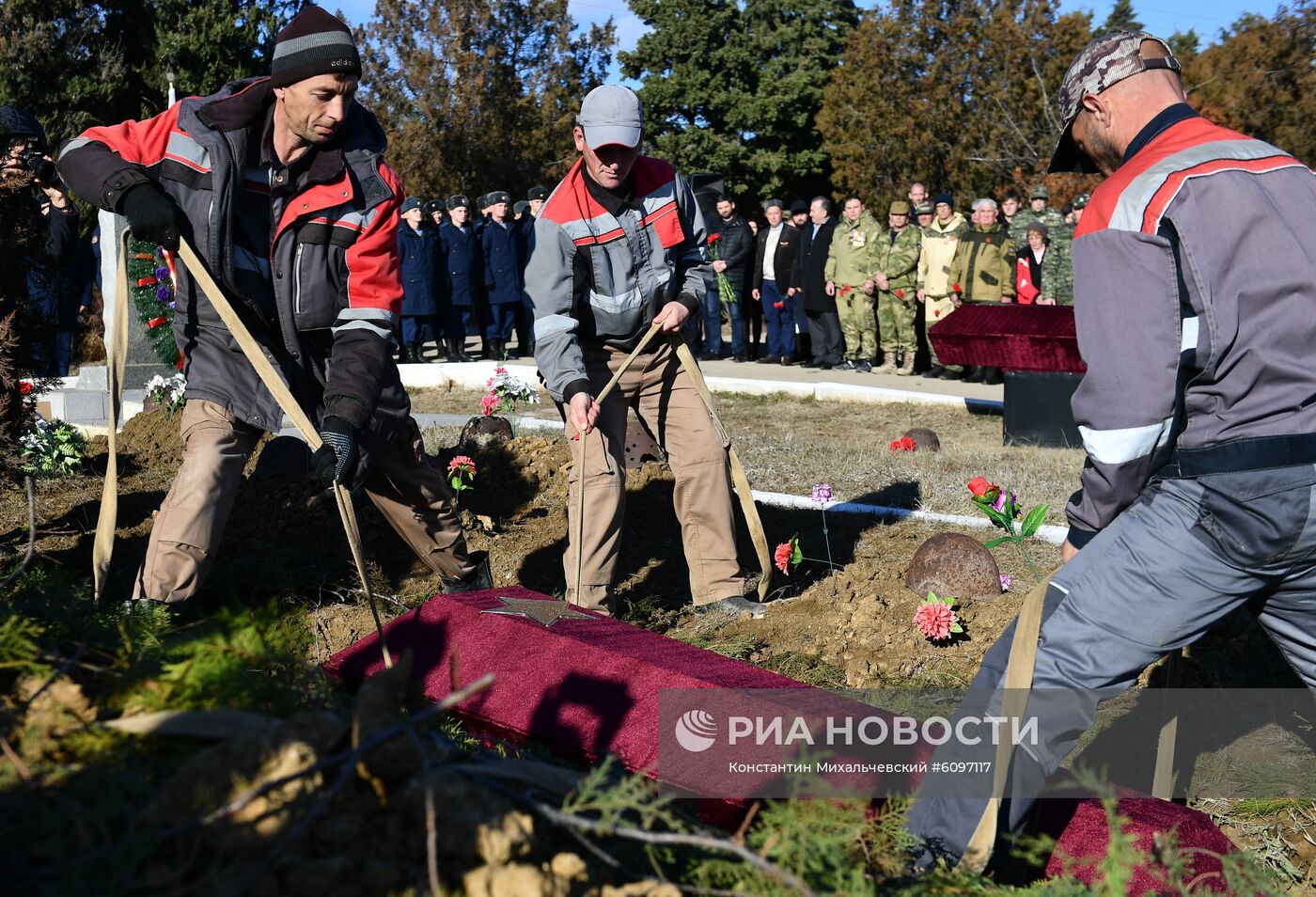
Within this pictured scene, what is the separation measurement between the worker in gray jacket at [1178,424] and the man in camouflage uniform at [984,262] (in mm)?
9844

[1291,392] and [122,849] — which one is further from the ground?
[1291,392]

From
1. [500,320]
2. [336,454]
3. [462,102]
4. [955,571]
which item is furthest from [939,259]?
[462,102]

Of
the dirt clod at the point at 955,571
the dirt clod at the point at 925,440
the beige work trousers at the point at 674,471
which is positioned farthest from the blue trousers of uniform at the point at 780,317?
the beige work trousers at the point at 674,471

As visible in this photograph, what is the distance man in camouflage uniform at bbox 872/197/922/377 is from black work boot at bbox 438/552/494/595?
365 inches

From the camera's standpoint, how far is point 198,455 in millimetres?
3822

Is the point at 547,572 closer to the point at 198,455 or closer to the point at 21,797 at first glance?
the point at 198,455

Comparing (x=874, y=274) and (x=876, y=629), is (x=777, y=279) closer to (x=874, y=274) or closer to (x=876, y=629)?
(x=874, y=274)

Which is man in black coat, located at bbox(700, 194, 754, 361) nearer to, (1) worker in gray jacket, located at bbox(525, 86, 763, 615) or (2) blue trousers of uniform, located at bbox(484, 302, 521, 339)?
(2) blue trousers of uniform, located at bbox(484, 302, 521, 339)

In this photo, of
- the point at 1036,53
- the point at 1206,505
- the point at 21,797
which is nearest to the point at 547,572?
the point at 1206,505

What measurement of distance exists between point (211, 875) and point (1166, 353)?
2066 millimetres

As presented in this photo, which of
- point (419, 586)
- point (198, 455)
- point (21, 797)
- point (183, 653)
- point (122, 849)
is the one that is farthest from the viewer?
point (419, 586)

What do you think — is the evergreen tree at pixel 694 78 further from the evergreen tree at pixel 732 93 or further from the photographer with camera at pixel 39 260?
the photographer with camera at pixel 39 260

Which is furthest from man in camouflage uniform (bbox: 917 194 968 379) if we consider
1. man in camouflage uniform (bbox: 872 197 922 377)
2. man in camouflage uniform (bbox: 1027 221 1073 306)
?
man in camouflage uniform (bbox: 1027 221 1073 306)

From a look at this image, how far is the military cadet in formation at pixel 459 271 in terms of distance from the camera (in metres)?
15.9
